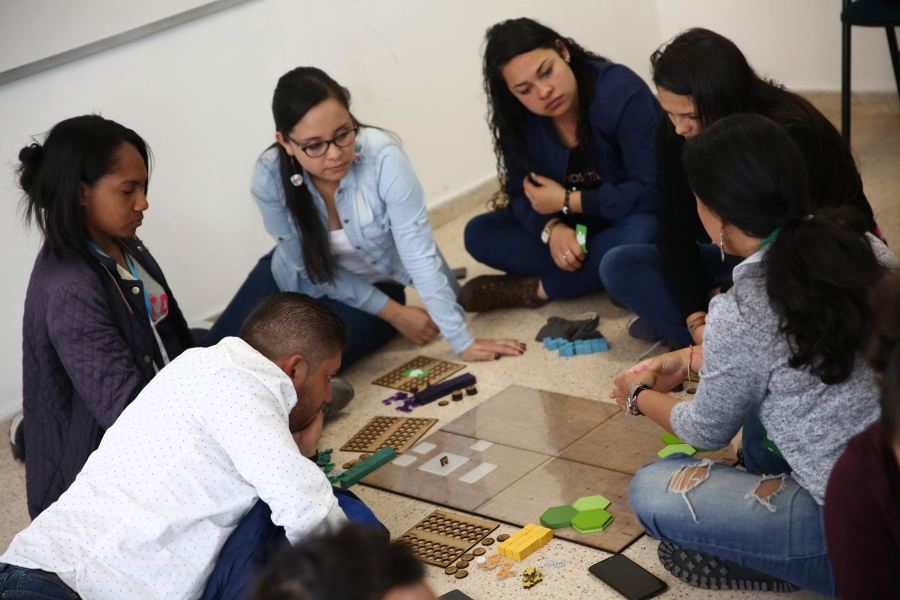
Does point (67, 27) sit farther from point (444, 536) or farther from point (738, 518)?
point (738, 518)

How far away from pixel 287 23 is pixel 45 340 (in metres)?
1.97

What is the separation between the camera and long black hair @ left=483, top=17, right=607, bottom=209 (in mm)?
2805

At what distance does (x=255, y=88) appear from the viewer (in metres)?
3.58

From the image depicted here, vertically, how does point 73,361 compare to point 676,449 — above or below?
above

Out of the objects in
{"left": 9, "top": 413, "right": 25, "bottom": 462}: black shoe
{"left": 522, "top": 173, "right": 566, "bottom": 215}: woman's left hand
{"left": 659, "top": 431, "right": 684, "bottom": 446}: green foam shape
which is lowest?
{"left": 659, "top": 431, "right": 684, "bottom": 446}: green foam shape

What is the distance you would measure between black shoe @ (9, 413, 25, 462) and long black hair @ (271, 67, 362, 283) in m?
1.04

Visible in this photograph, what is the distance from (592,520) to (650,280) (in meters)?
0.89

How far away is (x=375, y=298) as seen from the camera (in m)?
3.02

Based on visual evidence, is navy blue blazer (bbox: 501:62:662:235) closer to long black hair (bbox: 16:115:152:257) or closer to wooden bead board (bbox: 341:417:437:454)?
wooden bead board (bbox: 341:417:437:454)

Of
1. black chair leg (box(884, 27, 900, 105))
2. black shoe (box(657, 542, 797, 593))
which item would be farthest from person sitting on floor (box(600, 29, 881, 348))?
black chair leg (box(884, 27, 900, 105))

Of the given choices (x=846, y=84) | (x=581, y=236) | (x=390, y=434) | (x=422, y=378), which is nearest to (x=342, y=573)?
(x=390, y=434)

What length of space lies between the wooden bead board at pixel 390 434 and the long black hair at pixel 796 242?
1.24 meters

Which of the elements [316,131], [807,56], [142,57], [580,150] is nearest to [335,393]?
[316,131]

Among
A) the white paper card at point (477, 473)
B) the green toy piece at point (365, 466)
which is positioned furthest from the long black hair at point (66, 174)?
the white paper card at point (477, 473)
